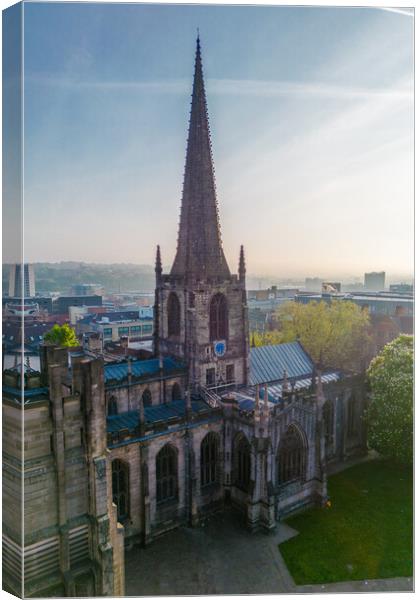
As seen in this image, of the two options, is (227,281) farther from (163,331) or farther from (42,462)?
(42,462)

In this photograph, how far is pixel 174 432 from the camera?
73.9 feet

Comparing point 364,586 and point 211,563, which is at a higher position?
point 211,563

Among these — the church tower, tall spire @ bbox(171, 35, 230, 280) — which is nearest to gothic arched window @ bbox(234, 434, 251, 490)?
the church tower

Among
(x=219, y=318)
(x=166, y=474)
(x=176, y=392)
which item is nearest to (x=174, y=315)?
(x=219, y=318)

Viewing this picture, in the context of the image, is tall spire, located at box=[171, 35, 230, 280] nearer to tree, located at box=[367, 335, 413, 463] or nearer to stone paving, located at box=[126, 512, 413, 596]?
tree, located at box=[367, 335, 413, 463]

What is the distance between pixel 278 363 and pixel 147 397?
11.0 meters

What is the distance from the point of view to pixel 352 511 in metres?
24.0

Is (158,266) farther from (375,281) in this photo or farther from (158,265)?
(375,281)

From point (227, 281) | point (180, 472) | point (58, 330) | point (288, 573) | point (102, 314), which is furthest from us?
point (102, 314)

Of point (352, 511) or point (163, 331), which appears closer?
point (352, 511)

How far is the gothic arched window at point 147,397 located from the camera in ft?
84.3

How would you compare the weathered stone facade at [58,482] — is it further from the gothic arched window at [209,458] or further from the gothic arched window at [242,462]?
the gothic arched window at [242,462]

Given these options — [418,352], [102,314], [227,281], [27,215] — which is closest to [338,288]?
[227,281]

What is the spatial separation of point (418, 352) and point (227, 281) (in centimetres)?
1221
